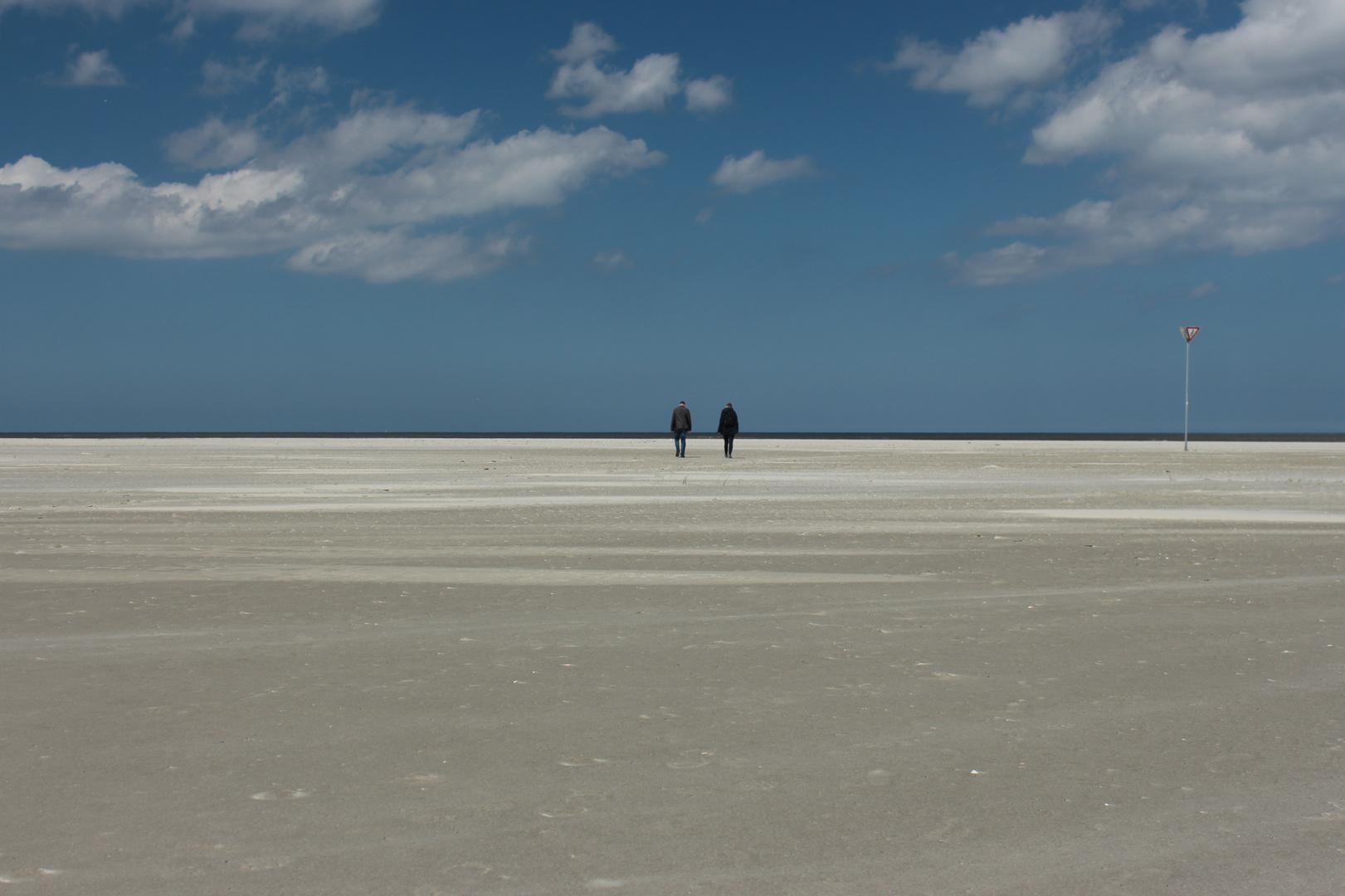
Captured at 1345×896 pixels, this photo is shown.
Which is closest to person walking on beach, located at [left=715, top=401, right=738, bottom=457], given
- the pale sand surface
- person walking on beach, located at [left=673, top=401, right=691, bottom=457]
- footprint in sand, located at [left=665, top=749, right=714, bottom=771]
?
person walking on beach, located at [left=673, top=401, right=691, bottom=457]

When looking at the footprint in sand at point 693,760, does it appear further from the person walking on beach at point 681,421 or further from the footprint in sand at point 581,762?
the person walking on beach at point 681,421

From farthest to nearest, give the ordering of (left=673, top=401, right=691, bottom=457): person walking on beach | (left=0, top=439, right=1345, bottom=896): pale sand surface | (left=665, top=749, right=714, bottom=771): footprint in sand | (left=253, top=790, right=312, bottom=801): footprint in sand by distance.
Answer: (left=673, top=401, right=691, bottom=457): person walking on beach → (left=665, top=749, right=714, bottom=771): footprint in sand → (left=253, top=790, right=312, bottom=801): footprint in sand → (left=0, top=439, right=1345, bottom=896): pale sand surface

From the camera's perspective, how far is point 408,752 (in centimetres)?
475

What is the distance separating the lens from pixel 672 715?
5.32m

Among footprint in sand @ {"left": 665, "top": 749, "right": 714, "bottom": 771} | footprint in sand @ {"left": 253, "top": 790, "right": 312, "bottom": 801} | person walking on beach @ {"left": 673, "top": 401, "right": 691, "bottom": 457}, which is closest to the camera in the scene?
footprint in sand @ {"left": 253, "top": 790, "right": 312, "bottom": 801}

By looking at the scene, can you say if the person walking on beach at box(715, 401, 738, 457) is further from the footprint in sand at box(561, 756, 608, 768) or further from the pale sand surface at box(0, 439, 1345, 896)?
the footprint in sand at box(561, 756, 608, 768)

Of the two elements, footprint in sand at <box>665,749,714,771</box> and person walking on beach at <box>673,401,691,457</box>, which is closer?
footprint in sand at <box>665,749,714,771</box>

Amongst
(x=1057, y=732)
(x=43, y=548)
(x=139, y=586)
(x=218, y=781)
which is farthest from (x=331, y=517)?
(x=1057, y=732)

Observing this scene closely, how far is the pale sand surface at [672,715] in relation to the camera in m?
3.68

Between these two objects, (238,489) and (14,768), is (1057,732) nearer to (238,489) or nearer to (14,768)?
(14,768)

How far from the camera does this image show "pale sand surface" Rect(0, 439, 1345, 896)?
3680mm

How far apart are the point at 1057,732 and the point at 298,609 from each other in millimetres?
5663

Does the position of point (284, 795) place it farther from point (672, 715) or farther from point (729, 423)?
point (729, 423)

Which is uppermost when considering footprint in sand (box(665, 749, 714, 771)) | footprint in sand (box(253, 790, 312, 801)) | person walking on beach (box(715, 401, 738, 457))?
person walking on beach (box(715, 401, 738, 457))
